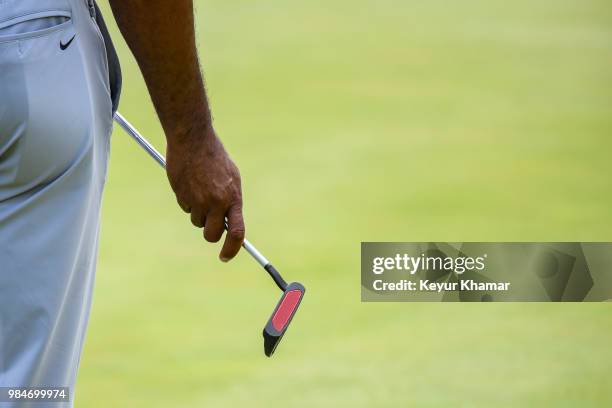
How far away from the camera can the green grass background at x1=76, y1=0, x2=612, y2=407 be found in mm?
3576

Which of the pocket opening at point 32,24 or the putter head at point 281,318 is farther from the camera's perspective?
the putter head at point 281,318

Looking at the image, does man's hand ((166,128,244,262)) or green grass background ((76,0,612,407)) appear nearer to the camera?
man's hand ((166,128,244,262))

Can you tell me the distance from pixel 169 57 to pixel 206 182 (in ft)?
0.69

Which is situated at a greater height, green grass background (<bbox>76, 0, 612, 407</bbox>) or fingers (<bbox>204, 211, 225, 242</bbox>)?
fingers (<bbox>204, 211, 225, 242</bbox>)

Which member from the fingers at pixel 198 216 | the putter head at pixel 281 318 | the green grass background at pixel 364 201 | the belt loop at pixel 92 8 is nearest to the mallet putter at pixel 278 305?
the putter head at pixel 281 318

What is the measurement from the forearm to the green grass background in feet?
5.40

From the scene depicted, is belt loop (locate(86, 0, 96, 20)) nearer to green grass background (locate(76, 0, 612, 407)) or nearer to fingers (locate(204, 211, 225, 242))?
fingers (locate(204, 211, 225, 242))

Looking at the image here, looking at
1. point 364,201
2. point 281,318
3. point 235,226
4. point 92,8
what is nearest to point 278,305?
point 281,318

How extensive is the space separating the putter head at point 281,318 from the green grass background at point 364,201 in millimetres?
1206

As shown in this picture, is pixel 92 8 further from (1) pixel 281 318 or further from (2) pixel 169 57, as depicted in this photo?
(1) pixel 281 318

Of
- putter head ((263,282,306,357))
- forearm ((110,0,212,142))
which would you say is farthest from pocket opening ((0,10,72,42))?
putter head ((263,282,306,357))

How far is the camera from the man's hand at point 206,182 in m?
1.88

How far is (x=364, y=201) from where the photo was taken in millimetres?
4969

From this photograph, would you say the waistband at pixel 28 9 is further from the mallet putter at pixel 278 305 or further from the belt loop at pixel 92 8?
the mallet putter at pixel 278 305
